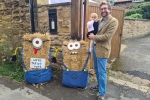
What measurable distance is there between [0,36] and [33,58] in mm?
2386

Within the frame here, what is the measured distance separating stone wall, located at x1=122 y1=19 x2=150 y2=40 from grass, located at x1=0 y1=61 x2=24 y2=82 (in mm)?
8019

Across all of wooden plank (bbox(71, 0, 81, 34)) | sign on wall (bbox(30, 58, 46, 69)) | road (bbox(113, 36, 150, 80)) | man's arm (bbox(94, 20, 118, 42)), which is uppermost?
wooden plank (bbox(71, 0, 81, 34))

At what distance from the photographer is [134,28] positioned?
431 inches

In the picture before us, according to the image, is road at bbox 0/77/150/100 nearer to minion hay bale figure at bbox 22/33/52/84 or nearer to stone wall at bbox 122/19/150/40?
minion hay bale figure at bbox 22/33/52/84

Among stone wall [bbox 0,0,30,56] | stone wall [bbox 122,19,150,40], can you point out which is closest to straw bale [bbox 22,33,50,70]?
stone wall [bbox 0,0,30,56]

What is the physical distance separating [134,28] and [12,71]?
9.14 metres

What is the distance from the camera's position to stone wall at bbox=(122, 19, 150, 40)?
10516 millimetres

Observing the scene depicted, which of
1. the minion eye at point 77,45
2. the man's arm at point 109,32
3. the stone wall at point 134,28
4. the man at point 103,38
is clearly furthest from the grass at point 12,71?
the stone wall at point 134,28

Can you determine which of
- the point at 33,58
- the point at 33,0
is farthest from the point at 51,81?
the point at 33,0

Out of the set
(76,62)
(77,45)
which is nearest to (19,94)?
(76,62)

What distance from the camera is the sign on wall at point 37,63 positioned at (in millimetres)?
3555

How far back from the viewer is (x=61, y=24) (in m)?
3.95

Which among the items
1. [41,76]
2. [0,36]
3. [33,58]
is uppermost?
[0,36]

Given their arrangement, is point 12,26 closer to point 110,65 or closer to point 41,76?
point 41,76
